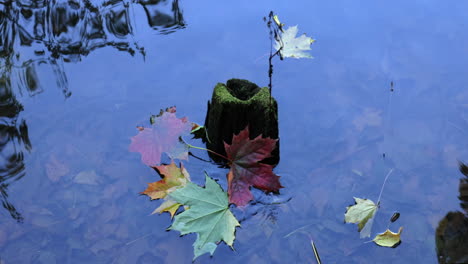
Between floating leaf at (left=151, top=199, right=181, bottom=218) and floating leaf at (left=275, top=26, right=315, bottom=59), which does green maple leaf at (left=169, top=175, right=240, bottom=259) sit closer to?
floating leaf at (left=151, top=199, right=181, bottom=218)

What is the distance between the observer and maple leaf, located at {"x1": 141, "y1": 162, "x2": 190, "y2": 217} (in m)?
2.42

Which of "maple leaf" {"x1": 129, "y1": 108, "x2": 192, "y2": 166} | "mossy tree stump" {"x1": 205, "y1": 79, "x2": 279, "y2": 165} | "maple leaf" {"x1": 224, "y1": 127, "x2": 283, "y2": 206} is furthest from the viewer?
"maple leaf" {"x1": 129, "y1": 108, "x2": 192, "y2": 166}

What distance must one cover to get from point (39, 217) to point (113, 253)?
0.49 meters

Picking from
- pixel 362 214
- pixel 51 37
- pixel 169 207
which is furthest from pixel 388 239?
pixel 51 37

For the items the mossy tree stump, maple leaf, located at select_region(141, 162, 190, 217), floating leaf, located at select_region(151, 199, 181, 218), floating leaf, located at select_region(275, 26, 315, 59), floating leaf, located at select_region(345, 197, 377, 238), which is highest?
floating leaf, located at select_region(275, 26, 315, 59)

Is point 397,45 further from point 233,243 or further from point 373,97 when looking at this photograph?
point 233,243

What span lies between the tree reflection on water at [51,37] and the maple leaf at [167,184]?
943mm

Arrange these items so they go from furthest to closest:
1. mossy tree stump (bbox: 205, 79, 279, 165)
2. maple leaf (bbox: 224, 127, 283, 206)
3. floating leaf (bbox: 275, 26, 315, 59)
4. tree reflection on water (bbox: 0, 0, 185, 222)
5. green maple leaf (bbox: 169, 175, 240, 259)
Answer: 1. tree reflection on water (bbox: 0, 0, 185, 222)
2. floating leaf (bbox: 275, 26, 315, 59)
3. mossy tree stump (bbox: 205, 79, 279, 165)
4. maple leaf (bbox: 224, 127, 283, 206)
5. green maple leaf (bbox: 169, 175, 240, 259)

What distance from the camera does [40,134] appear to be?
2891 mm

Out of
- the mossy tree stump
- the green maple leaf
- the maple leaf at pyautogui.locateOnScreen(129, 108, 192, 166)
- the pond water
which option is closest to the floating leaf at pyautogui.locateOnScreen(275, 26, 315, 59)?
the pond water

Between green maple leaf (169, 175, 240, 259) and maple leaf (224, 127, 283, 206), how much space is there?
0.27 ft

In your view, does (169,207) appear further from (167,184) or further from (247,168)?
(247,168)

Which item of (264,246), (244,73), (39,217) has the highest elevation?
(244,73)

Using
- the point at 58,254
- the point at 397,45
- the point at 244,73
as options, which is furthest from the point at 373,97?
the point at 58,254
